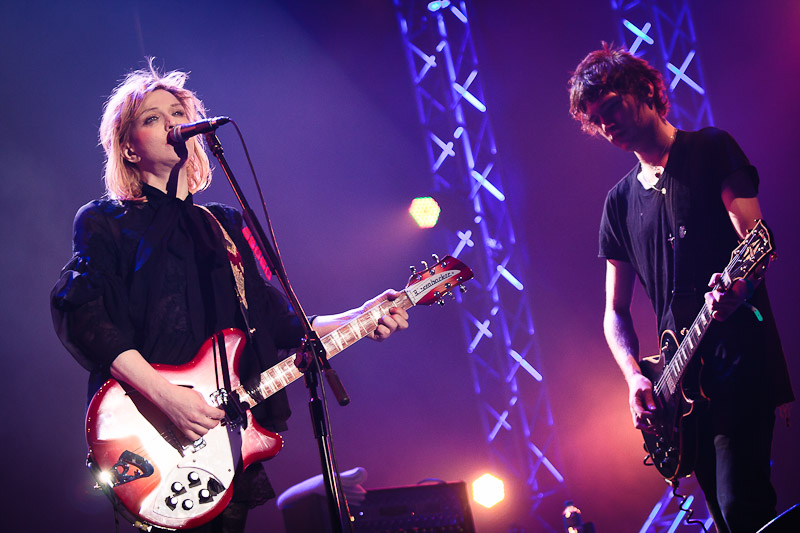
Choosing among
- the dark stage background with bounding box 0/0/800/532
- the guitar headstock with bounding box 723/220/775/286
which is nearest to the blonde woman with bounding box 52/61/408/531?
the guitar headstock with bounding box 723/220/775/286

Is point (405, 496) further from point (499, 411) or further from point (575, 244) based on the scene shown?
point (575, 244)

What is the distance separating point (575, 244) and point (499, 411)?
164 centimetres

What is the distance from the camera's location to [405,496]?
2660mm

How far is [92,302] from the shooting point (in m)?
2.26

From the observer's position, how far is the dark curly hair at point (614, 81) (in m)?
3.04

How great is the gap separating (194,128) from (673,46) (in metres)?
4.34

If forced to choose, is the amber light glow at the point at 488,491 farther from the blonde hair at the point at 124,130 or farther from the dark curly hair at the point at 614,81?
the blonde hair at the point at 124,130

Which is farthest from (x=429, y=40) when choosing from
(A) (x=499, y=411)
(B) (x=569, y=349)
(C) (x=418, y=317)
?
(A) (x=499, y=411)

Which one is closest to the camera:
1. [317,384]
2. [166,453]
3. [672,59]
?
[317,384]

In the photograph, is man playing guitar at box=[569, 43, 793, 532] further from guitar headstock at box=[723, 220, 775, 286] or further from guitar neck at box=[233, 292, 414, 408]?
guitar neck at box=[233, 292, 414, 408]

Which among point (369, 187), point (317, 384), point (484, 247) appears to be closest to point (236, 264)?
point (317, 384)

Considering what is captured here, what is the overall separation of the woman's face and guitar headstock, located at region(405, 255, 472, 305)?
1167mm

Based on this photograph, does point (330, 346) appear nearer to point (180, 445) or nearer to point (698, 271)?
point (180, 445)

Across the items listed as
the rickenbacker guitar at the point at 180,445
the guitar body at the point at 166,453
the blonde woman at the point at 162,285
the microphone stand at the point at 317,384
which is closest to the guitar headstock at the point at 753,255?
the blonde woman at the point at 162,285
